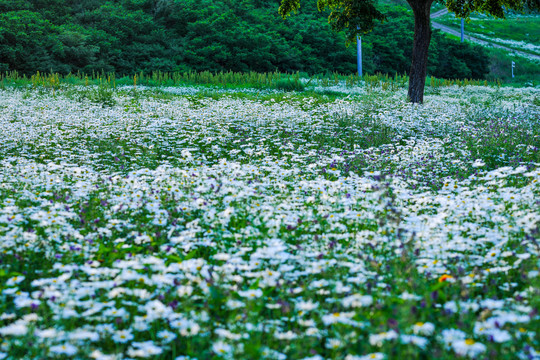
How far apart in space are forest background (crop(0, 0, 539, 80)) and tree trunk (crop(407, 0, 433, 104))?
57.5 ft

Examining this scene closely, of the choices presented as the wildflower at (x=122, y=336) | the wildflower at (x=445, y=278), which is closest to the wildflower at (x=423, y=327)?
the wildflower at (x=445, y=278)

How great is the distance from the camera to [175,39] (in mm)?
34688

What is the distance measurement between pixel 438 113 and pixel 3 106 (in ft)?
40.1

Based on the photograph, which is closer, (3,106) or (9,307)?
(9,307)

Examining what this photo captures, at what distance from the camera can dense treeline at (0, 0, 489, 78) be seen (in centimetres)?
2827

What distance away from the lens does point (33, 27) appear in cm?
2845

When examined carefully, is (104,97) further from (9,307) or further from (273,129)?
(9,307)

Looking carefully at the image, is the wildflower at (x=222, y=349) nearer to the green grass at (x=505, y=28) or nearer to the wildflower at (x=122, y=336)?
the wildflower at (x=122, y=336)

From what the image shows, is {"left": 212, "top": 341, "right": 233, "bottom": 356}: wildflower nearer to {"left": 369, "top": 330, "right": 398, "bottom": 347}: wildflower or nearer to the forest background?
{"left": 369, "top": 330, "right": 398, "bottom": 347}: wildflower

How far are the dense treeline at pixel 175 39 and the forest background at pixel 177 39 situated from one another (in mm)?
70

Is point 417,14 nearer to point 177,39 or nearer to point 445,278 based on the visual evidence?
point 445,278

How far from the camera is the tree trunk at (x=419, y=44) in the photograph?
43.8 feet

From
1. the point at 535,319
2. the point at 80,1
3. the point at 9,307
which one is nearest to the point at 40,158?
the point at 9,307

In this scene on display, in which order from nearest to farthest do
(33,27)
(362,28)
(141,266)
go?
(141,266) < (362,28) < (33,27)
